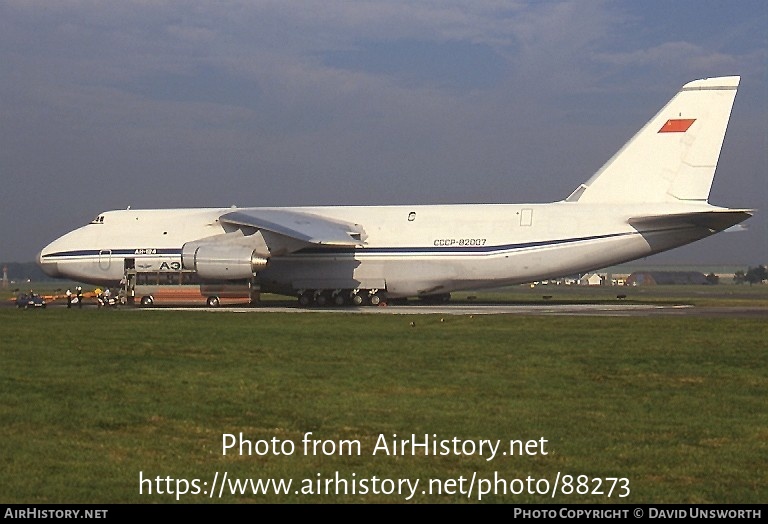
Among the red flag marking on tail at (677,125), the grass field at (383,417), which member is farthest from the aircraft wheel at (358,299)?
the grass field at (383,417)

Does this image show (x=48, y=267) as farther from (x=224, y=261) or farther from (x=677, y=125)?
(x=677, y=125)

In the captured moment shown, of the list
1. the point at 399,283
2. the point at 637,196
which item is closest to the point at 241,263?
the point at 399,283

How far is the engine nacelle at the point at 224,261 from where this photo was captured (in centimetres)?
3353

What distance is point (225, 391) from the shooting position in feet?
37.6

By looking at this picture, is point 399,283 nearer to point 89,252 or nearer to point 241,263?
point 241,263

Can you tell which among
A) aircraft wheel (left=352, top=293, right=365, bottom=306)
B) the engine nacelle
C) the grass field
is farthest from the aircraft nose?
the grass field

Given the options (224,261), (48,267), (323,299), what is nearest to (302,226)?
(224,261)

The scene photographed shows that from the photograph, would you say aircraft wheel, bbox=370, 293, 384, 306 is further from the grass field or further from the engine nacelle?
the grass field

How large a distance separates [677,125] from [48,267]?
2584 cm

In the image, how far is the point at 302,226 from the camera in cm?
3438

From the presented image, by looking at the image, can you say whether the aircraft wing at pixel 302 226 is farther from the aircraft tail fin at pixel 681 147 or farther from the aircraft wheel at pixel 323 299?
the aircraft tail fin at pixel 681 147

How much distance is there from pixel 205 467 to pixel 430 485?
1.89m

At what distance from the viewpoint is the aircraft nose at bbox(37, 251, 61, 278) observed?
127 ft

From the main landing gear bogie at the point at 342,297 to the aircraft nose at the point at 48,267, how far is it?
10.8 m
